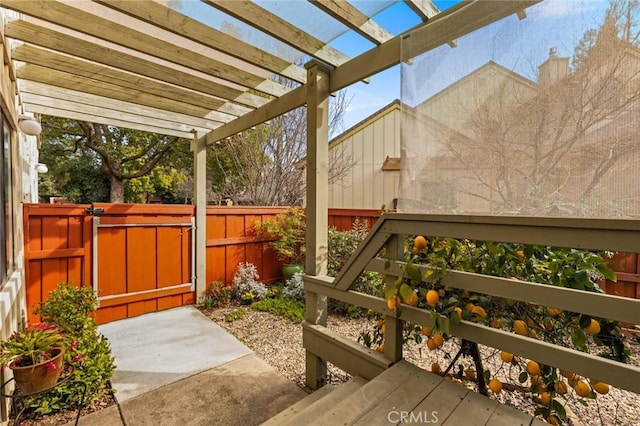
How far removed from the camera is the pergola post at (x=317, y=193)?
2.14 m

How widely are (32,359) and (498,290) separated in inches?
93.9

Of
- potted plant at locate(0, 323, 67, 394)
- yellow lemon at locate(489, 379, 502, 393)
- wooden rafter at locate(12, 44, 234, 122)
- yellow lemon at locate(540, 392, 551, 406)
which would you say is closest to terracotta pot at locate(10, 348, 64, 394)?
potted plant at locate(0, 323, 67, 394)

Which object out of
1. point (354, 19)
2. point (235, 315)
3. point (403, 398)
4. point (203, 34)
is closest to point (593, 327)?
point (403, 398)

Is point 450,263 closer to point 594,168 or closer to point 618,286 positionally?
point 594,168

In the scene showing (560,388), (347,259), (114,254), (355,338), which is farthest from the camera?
(347,259)

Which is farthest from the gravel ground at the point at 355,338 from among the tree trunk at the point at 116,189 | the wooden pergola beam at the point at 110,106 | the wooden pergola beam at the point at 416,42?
the tree trunk at the point at 116,189

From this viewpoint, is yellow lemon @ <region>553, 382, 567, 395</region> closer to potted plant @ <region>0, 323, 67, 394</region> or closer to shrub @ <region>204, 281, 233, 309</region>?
potted plant @ <region>0, 323, 67, 394</region>

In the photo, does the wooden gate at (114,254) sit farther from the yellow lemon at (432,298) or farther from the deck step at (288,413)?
the yellow lemon at (432,298)

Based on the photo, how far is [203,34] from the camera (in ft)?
6.31

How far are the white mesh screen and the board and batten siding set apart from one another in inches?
195

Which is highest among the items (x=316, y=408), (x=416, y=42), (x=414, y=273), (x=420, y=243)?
(x=416, y=42)

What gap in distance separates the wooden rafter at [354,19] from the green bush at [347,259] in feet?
7.68

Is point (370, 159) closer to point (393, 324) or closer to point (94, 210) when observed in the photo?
point (94, 210)

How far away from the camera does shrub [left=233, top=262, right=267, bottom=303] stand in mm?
4199
